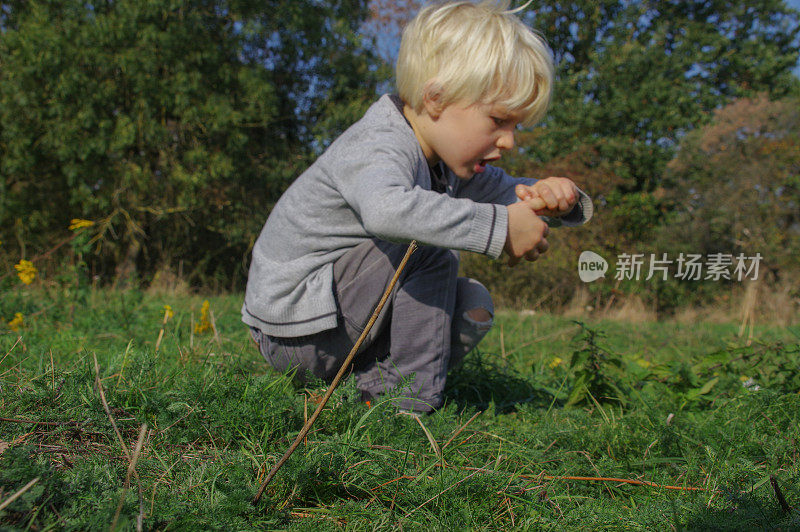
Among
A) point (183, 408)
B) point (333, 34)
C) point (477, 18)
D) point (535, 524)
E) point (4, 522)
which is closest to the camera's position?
point (4, 522)

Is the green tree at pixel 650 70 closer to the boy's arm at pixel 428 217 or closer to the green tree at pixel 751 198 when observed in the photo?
the green tree at pixel 751 198

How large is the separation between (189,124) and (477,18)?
10542 millimetres

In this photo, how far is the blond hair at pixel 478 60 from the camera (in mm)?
1907

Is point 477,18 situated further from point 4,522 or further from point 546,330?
point 546,330

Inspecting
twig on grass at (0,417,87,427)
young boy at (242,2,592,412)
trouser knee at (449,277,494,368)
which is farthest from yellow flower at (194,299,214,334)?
twig on grass at (0,417,87,427)

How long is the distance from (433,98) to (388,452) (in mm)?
1168

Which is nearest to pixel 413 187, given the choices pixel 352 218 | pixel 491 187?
pixel 352 218

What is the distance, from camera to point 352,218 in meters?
2.06

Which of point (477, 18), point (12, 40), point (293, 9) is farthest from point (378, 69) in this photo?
point (477, 18)

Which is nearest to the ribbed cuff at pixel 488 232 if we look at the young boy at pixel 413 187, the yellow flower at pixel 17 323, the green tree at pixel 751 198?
the young boy at pixel 413 187

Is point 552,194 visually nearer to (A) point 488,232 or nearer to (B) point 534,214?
(B) point 534,214

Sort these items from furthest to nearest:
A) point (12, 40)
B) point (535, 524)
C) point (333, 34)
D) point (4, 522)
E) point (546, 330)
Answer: point (333, 34) < point (12, 40) < point (546, 330) < point (535, 524) < point (4, 522)

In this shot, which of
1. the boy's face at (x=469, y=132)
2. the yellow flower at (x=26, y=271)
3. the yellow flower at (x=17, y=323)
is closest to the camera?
the boy's face at (x=469, y=132)

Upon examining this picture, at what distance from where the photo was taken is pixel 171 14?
1109cm
